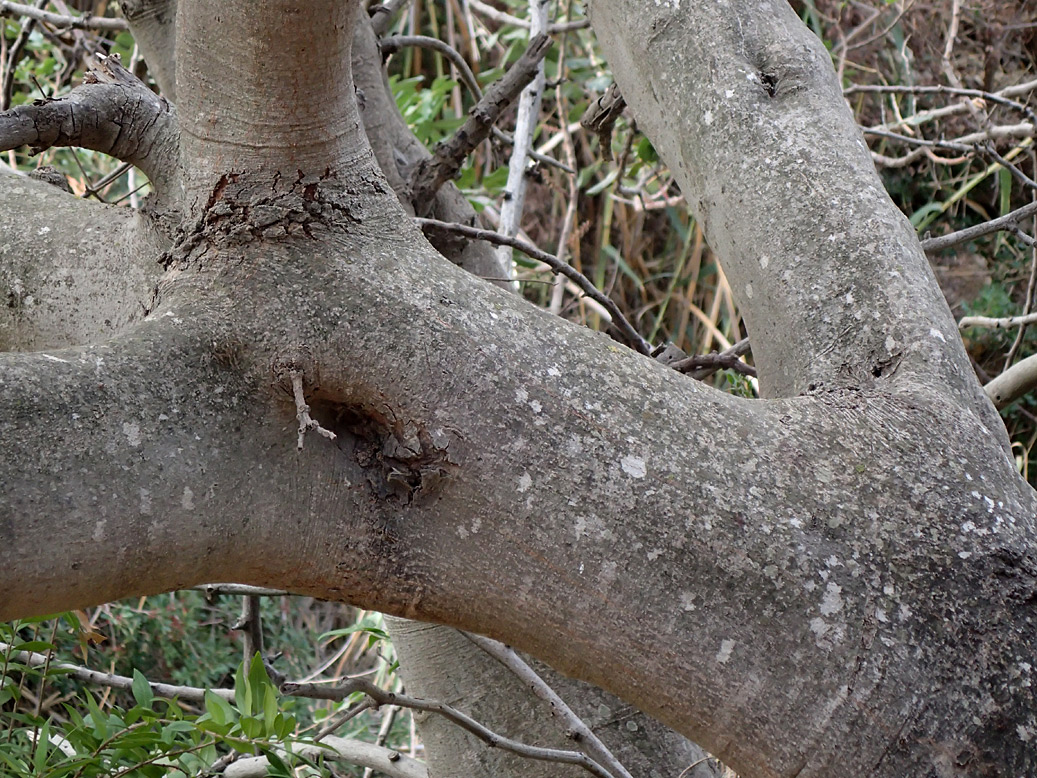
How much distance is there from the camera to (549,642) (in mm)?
653

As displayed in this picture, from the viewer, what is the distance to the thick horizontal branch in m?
0.80

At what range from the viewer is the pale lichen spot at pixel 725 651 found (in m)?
0.62

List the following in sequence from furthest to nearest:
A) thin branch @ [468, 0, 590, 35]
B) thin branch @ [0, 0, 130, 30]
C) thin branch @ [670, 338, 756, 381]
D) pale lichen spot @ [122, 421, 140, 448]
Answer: thin branch @ [468, 0, 590, 35] → thin branch @ [0, 0, 130, 30] → thin branch @ [670, 338, 756, 381] → pale lichen spot @ [122, 421, 140, 448]

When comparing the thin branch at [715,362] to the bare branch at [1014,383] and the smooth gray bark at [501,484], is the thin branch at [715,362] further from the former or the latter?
the smooth gray bark at [501,484]

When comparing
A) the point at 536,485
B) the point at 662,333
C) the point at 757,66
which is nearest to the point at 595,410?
the point at 536,485

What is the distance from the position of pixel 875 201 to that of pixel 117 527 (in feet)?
2.18

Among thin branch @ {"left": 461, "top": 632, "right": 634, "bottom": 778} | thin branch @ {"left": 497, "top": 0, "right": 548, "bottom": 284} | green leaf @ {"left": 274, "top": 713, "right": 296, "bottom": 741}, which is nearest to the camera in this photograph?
green leaf @ {"left": 274, "top": 713, "right": 296, "bottom": 741}

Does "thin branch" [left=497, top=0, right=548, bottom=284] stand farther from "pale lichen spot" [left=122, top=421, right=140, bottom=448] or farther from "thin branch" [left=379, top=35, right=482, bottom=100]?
"pale lichen spot" [left=122, top=421, right=140, bottom=448]

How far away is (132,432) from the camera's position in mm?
583

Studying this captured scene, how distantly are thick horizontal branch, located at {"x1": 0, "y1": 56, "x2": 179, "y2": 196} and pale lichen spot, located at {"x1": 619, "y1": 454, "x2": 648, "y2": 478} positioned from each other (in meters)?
0.44

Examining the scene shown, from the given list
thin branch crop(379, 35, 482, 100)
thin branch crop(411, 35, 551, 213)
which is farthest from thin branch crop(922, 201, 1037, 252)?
thin branch crop(379, 35, 482, 100)

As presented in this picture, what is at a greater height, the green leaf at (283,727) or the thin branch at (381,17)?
the thin branch at (381,17)

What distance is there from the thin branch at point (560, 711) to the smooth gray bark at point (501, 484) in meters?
0.24

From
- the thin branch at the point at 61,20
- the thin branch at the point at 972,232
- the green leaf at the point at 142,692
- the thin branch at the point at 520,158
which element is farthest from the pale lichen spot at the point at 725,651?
the thin branch at the point at 61,20
